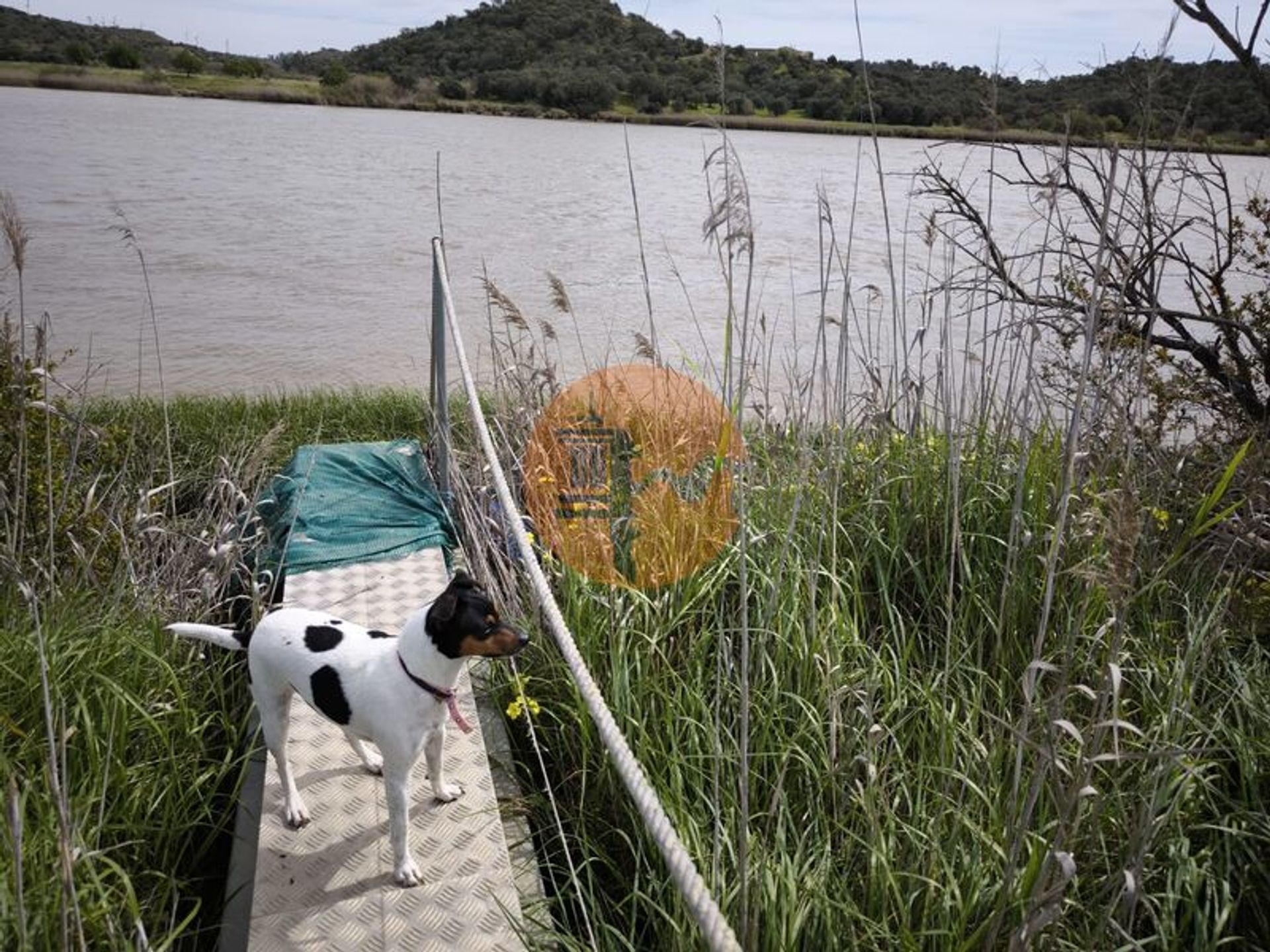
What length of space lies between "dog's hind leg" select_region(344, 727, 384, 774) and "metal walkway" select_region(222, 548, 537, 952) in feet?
0.07

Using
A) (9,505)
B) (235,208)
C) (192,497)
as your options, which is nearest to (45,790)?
(9,505)

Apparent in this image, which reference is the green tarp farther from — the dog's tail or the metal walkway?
the dog's tail

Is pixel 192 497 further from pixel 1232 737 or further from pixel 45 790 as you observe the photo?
pixel 1232 737

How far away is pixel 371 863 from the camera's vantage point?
2326mm

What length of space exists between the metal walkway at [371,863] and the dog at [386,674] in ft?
0.19

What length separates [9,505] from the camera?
3.39m

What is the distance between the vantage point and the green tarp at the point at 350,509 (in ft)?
12.7

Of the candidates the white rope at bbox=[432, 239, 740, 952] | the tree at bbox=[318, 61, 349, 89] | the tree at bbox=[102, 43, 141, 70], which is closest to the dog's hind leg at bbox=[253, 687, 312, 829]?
the white rope at bbox=[432, 239, 740, 952]

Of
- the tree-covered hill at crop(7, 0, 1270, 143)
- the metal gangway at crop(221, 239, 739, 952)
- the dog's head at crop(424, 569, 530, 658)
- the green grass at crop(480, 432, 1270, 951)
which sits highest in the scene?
the tree-covered hill at crop(7, 0, 1270, 143)

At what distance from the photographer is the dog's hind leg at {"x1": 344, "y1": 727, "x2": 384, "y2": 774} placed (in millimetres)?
2570

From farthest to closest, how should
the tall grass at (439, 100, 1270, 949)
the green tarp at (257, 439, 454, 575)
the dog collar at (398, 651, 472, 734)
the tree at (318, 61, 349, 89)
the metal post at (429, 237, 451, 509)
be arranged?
the tree at (318, 61, 349, 89), the metal post at (429, 237, 451, 509), the green tarp at (257, 439, 454, 575), the dog collar at (398, 651, 472, 734), the tall grass at (439, 100, 1270, 949)

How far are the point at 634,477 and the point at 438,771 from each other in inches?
57.9

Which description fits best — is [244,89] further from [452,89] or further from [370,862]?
[370,862]


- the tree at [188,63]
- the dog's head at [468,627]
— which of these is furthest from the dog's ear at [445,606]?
the tree at [188,63]
